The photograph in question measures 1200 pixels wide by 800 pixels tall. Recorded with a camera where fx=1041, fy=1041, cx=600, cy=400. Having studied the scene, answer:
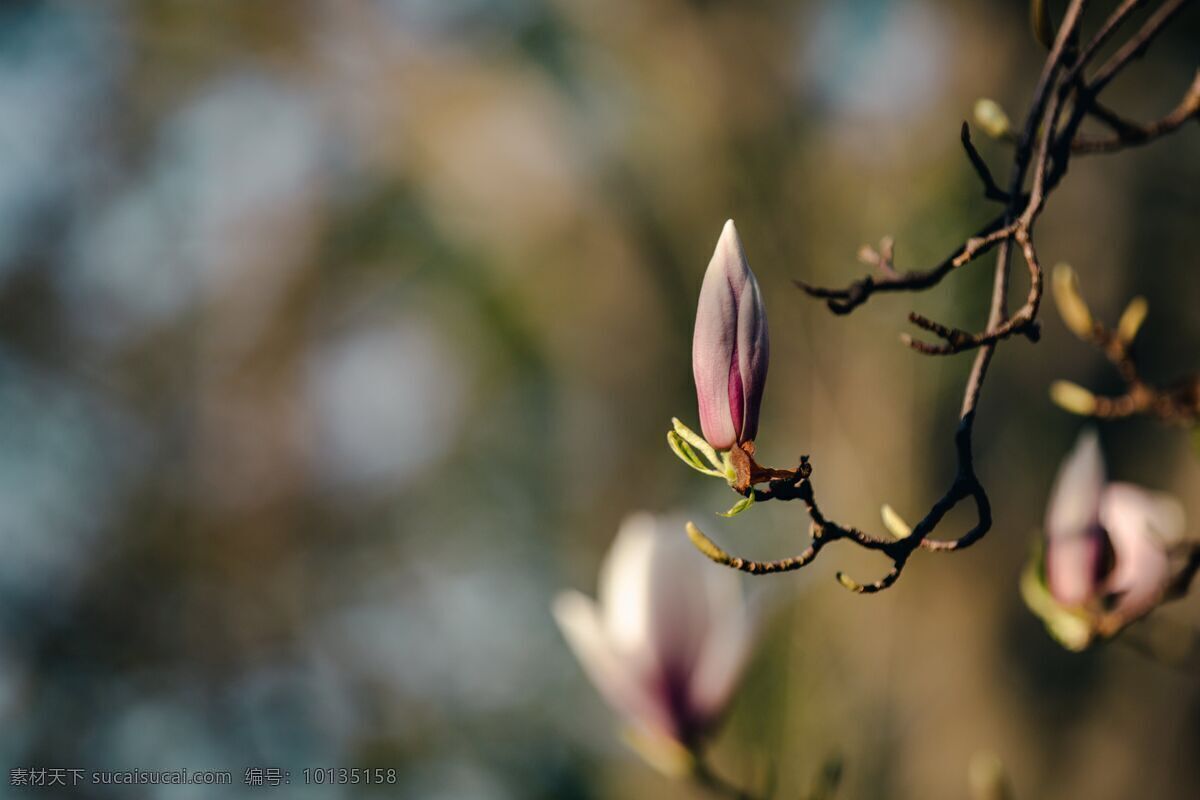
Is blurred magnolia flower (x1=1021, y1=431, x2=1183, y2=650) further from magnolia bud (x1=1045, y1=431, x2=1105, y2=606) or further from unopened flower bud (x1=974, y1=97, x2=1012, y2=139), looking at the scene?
unopened flower bud (x1=974, y1=97, x2=1012, y2=139)

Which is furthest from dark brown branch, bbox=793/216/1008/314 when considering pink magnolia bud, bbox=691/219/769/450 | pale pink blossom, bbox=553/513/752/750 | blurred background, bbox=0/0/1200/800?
blurred background, bbox=0/0/1200/800

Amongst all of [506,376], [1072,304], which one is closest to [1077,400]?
[1072,304]

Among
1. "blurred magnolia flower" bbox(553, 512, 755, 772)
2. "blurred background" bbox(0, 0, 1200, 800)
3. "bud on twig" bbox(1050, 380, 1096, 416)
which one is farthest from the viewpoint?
"blurred background" bbox(0, 0, 1200, 800)

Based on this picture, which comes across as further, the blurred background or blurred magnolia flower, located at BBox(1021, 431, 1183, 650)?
the blurred background

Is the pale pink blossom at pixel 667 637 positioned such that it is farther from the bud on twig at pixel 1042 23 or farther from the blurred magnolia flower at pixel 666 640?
the bud on twig at pixel 1042 23

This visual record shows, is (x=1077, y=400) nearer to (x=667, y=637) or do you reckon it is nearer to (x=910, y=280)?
(x=910, y=280)
